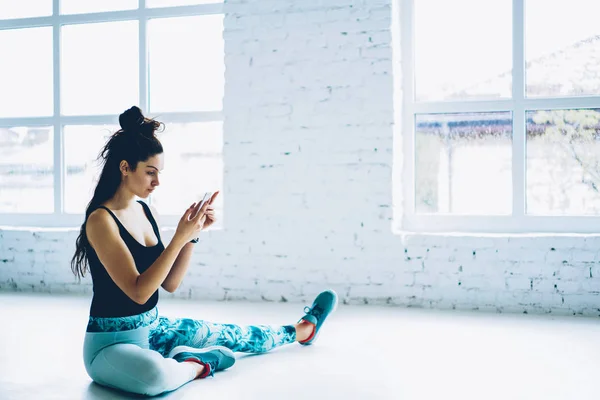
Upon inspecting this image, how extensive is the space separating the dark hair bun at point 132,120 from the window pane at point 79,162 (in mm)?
2559

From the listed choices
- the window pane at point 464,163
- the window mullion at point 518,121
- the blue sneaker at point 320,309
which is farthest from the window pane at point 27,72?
the window mullion at point 518,121

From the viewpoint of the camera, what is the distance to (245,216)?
13.7 ft

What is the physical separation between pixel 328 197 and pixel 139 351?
2.07 metres

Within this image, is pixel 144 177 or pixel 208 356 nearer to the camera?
pixel 144 177

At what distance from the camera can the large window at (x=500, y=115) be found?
153 inches

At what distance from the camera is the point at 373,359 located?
108 inches

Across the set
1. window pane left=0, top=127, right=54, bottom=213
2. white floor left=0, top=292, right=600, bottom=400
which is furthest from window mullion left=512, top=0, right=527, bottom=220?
window pane left=0, top=127, right=54, bottom=213

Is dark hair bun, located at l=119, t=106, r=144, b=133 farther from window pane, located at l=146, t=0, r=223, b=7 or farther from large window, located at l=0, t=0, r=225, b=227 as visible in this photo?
window pane, located at l=146, t=0, r=223, b=7

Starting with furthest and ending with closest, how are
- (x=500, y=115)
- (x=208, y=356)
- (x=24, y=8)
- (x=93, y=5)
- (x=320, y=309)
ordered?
(x=24, y=8) < (x=93, y=5) < (x=500, y=115) < (x=320, y=309) < (x=208, y=356)

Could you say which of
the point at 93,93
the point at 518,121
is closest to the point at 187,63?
the point at 93,93

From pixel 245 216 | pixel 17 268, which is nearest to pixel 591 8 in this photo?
pixel 245 216

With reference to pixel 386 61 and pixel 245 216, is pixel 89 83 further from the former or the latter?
pixel 386 61

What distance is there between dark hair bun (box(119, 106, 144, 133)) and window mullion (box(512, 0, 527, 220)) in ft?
8.13

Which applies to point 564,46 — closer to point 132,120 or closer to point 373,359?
point 373,359
